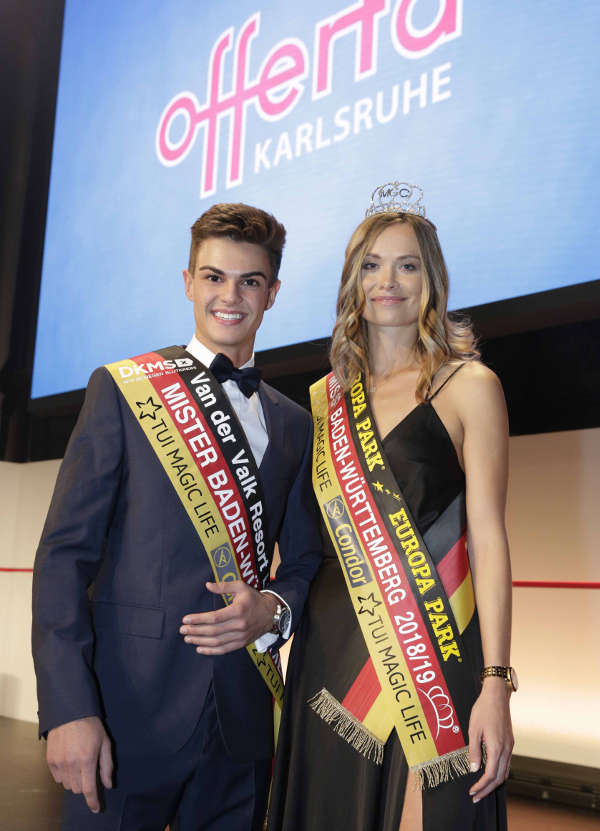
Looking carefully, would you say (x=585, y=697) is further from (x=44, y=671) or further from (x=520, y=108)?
(x=44, y=671)

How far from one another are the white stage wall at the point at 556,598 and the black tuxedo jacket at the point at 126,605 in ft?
5.94

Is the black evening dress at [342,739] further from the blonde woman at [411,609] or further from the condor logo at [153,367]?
the condor logo at [153,367]

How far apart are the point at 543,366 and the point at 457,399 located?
1.23m

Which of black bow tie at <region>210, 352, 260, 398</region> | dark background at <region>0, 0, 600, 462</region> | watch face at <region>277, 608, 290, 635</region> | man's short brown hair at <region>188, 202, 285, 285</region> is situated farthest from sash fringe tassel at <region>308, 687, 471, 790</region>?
dark background at <region>0, 0, 600, 462</region>

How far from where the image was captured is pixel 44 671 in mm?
1133

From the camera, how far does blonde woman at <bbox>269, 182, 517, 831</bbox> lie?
1.23 m

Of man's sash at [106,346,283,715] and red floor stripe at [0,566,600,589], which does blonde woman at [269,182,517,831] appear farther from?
red floor stripe at [0,566,600,589]

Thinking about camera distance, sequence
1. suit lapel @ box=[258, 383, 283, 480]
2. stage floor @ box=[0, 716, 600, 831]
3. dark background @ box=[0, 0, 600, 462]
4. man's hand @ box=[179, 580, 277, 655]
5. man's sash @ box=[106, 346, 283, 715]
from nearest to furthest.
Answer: man's hand @ box=[179, 580, 277, 655] < man's sash @ box=[106, 346, 283, 715] < suit lapel @ box=[258, 383, 283, 480] < stage floor @ box=[0, 716, 600, 831] < dark background @ box=[0, 0, 600, 462]

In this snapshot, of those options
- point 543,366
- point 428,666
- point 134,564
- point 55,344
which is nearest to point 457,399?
point 428,666

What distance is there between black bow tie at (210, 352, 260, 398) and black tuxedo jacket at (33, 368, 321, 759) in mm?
184

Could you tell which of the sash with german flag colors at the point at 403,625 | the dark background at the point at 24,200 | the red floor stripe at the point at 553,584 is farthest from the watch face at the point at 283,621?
the dark background at the point at 24,200

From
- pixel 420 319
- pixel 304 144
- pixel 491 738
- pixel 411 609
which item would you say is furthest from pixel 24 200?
pixel 491 738

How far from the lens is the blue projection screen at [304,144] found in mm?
2186

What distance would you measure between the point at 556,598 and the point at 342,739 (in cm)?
183
